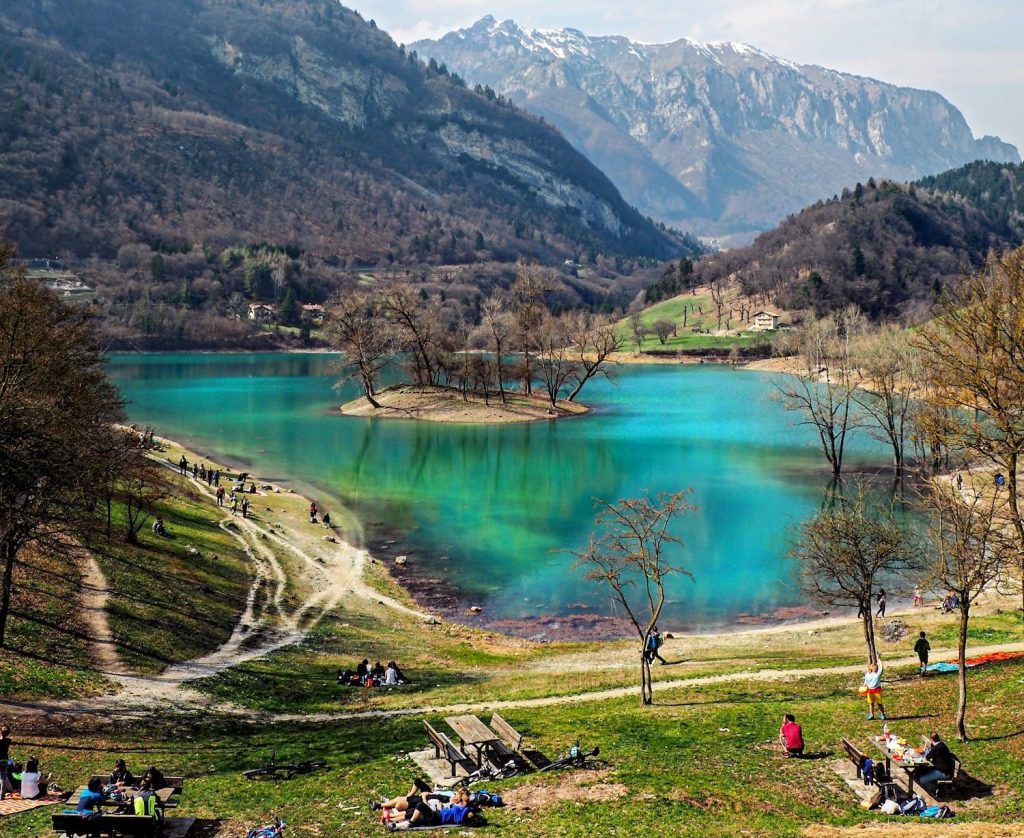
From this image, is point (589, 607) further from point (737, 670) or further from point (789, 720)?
point (789, 720)

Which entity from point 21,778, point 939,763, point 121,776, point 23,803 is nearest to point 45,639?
point 21,778

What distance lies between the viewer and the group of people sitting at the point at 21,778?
1897cm

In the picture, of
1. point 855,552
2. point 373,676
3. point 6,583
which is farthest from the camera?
point 373,676

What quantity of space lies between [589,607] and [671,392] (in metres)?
103

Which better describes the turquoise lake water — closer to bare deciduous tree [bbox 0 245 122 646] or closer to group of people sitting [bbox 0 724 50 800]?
bare deciduous tree [bbox 0 245 122 646]

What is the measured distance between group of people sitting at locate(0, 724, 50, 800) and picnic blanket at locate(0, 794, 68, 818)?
0.37ft

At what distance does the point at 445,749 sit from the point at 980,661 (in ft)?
57.5

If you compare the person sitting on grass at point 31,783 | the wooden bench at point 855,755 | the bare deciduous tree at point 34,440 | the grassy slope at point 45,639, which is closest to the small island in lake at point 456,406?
the bare deciduous tree at point 34,440

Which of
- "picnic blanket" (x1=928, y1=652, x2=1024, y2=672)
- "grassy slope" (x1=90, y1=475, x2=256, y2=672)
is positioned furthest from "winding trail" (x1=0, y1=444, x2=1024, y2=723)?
"picnic blanket" (x1=928, y1=652, x2=1024, y2=672)

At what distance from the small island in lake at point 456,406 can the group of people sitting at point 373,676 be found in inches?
3141

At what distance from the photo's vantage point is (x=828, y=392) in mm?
77062

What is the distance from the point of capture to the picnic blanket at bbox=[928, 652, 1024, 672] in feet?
93.0

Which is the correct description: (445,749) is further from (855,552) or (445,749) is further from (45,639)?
(855,552)

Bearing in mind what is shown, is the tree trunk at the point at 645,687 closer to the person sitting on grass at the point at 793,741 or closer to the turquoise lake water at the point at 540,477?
the person sitting on grass at the point at 793,741
